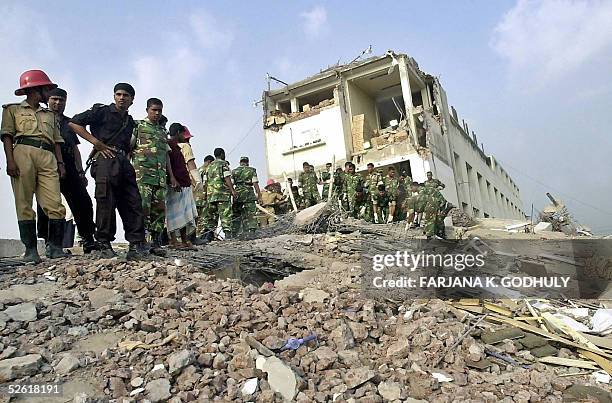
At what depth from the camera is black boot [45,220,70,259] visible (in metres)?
3.67

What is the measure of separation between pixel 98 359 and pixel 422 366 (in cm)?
168

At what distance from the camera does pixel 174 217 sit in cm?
466

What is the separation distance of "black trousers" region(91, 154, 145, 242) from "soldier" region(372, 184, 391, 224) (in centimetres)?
744

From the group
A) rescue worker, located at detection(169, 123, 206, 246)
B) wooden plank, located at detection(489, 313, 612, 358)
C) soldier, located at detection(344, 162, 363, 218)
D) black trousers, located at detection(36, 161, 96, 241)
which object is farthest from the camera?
soldier, located at detection(344, 162, 363, 218)

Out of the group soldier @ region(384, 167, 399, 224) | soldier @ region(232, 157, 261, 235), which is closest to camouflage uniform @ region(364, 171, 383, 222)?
soldier @ region(384, 167, 399, 224)

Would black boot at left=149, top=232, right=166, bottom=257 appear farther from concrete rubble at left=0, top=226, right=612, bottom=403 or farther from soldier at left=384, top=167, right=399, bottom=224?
soldier at left=384, top=167, right=399, bottom=224

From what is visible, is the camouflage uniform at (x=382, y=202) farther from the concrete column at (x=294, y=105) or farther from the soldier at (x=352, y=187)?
the concrete column at (x=294, y=105)

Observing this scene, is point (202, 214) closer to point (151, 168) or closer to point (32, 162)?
point (151, 168)

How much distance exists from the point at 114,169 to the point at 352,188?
7.32 m

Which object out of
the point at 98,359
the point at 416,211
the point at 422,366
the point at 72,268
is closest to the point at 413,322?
the point at 422,366

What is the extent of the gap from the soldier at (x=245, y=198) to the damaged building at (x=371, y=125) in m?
8.83

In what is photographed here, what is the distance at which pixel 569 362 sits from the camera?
2.67 metres

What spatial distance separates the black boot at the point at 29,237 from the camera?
11.6 ft

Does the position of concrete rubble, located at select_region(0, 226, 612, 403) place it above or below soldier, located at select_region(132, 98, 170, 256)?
below
